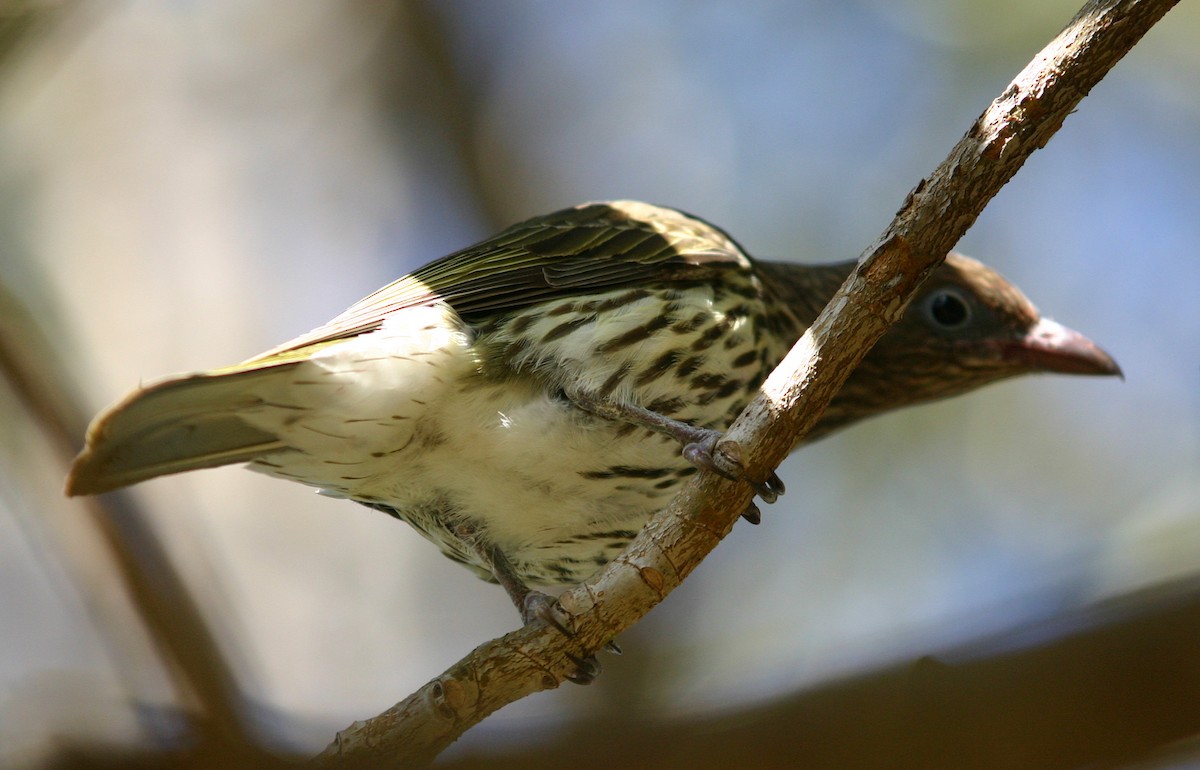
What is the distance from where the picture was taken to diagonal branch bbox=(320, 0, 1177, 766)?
2.21 m

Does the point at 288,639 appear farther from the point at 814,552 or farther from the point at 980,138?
the point at 980,138

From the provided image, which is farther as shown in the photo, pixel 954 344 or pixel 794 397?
pixel 954 344

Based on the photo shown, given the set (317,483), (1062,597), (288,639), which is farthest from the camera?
(288,639)

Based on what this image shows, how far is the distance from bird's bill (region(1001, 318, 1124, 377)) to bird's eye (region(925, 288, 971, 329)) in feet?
0.63

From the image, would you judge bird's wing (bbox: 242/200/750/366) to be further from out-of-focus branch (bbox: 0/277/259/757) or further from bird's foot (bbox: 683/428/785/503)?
bird's foot (bbox: 683/428/785/503)

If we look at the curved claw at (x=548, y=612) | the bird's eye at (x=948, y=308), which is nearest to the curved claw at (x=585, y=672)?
the curved claw at (x=548, y=612)

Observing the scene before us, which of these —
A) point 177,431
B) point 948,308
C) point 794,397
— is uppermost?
point 177,431

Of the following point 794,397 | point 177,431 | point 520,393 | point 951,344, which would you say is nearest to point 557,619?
point 794,397

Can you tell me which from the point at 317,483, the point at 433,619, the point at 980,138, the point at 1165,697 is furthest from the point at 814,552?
the point at 1165,697

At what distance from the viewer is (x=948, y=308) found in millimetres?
4066

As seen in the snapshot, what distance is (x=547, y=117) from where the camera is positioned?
648 centimetres

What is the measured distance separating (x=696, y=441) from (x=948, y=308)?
1.78 m

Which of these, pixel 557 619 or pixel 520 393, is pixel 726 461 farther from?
pixel 520 393

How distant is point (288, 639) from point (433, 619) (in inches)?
30.1
